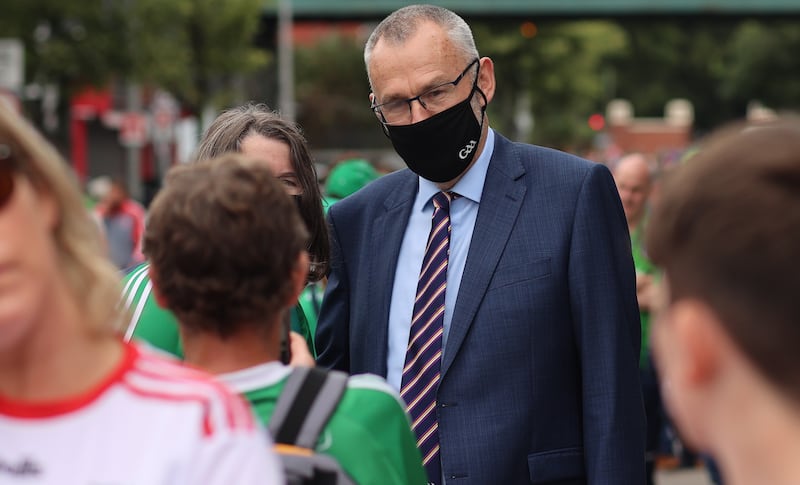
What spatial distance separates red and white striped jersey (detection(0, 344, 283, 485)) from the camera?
1.99 meters

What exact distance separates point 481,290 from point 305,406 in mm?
1507

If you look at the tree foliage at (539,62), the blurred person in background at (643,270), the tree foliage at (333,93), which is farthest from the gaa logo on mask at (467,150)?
the tree foliage at (333,93)

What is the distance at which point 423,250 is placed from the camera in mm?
4086

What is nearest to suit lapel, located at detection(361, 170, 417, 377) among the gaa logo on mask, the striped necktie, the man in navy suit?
the man in navy suit

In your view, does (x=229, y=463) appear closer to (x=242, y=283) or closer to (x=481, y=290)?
(x=242, y=283)

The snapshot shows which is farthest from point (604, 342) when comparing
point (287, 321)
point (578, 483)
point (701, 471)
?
point (701, 471)

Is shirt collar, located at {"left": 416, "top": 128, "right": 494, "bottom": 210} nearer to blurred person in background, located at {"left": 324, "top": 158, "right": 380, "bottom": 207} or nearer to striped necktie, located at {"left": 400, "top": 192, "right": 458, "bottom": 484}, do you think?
striped necktie, located at {"left": 400, "top": 192, "right": 458, "bottom": 484}

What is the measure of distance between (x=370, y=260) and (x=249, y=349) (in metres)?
1.76

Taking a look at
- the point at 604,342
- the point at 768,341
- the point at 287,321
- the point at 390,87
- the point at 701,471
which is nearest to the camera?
the point at 768,341

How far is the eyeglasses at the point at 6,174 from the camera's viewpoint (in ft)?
6.60

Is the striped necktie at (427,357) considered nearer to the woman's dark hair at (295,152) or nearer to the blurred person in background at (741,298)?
the woman's dark hair at (295,152)

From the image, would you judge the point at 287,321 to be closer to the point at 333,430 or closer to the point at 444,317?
the point at 333,430

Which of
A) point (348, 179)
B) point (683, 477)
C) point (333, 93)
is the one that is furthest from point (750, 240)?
point (333, 93)

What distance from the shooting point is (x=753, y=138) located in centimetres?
183
